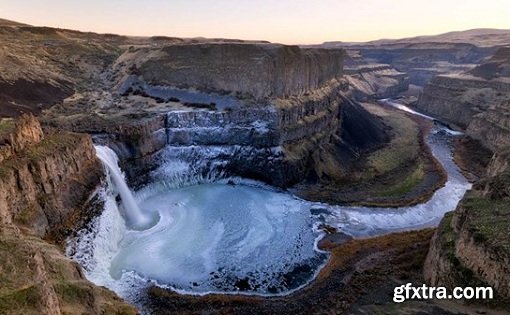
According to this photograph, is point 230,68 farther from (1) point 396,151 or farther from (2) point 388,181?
(1) point 396,151

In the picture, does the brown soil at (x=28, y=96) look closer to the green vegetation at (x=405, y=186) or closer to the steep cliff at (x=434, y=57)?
the green vegetation at (x=405, y=186)

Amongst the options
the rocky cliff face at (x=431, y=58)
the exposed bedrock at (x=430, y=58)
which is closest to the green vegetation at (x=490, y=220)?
the exposed bedrock at (x=430, y=58)

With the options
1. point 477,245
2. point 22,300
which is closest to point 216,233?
point 477,245

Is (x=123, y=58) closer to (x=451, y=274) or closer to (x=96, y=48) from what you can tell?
(x=96, y=48)

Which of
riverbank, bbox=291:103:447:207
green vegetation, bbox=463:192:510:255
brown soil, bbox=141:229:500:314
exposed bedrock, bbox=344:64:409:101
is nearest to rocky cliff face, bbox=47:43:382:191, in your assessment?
riverbank, bbox=291:103:447:207

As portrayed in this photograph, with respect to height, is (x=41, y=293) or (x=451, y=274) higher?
(x=41, y=293)

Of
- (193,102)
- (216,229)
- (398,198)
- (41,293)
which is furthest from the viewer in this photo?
(193,102)

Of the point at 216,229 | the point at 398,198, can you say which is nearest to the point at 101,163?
the point at 216,229

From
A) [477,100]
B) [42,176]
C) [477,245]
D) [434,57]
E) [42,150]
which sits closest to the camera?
[477,245]
